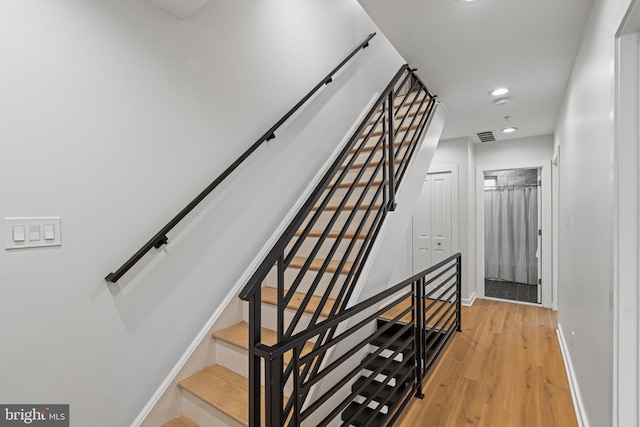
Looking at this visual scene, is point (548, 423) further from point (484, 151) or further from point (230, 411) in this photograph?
point (484, 151)

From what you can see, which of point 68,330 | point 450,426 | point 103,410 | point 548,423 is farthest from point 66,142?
point 548,423

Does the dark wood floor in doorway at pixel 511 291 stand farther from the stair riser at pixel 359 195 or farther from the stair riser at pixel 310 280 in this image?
the stair riser at pixel 310 280

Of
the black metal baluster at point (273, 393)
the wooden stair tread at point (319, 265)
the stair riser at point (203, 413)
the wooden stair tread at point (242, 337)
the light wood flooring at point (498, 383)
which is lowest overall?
the light wood flooring at point (498, 383)

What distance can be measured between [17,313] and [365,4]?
2330 millimetres

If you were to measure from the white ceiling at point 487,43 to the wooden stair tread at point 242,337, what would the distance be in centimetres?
212

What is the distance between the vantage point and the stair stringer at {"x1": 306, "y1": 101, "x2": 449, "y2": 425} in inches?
67.5

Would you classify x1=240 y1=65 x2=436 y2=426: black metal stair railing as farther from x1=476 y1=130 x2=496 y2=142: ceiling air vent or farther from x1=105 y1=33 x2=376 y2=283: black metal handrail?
x1=476 y1=130 x2=496 y2=142: ceiling air vent

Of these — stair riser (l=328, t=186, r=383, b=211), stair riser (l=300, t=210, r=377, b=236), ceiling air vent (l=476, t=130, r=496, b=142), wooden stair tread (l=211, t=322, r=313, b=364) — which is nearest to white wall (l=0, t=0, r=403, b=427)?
wooden stair tread (l=211, t=322, r=313, b=364)

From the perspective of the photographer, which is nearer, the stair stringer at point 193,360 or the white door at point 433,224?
the stair stringer at point 193,360

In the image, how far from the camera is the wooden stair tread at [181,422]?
169 centimetres

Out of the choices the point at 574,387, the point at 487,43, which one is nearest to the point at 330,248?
the point at 487,43

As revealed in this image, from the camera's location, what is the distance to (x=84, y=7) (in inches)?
56.2

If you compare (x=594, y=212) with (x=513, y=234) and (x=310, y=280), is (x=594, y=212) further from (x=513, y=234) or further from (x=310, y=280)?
(x=513, y=234)

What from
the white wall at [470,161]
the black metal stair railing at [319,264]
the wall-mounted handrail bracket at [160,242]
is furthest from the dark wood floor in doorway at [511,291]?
the wall-mounted handrail bracket at [160,242]
